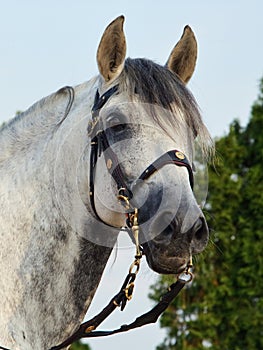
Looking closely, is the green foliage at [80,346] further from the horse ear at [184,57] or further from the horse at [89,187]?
the horse ear at [184,57]

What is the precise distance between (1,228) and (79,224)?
0.42m

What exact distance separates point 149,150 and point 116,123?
10.6 inches

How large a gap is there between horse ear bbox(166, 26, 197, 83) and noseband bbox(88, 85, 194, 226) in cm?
47

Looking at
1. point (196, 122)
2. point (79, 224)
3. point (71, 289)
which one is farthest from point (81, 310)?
point (196, 122)

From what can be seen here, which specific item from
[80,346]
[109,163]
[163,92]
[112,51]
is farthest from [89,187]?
[80,346]

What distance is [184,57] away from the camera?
4.79 metres

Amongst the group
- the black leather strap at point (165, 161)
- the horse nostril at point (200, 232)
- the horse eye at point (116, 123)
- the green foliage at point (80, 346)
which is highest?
the green foliage at point (80, 346)

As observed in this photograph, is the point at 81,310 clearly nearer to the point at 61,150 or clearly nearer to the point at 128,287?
the point at 128,287

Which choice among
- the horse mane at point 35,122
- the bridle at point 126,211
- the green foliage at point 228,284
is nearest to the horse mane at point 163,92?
the bridle at point 126,211

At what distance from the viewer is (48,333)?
4.38m

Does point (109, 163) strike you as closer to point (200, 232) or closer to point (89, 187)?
point (89, 187)

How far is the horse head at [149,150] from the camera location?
4.05 m

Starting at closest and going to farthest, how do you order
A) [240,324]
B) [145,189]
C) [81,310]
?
[145,189] < [81,310] < [240,324]

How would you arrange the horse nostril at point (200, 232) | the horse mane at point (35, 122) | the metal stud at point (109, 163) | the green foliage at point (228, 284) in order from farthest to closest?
the green foliage at point (228, 284) → the horse mane at point (35, 122) → the metal stud at point (109, 163) → the horse nostril at point (200, 232)
